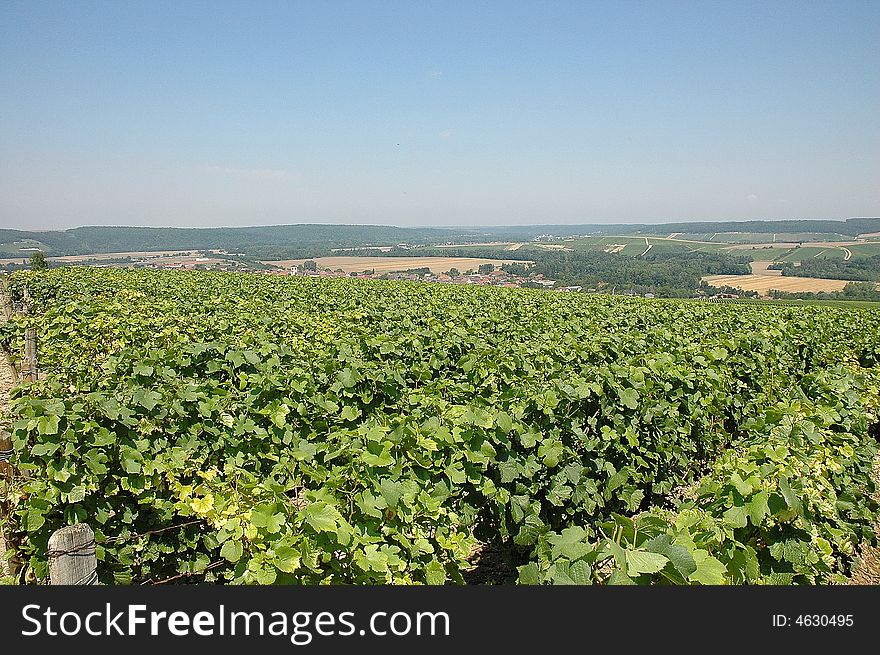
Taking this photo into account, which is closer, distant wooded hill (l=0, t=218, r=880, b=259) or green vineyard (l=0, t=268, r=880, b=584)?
green vineyard (l=0, t=268, r=880, b=584)

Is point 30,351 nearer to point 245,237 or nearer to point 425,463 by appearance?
point 425,463

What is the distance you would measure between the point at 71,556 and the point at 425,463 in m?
1.65

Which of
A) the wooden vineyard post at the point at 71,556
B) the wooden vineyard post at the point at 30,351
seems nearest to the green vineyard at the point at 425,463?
the wooden vineyard post at the point at 71,556

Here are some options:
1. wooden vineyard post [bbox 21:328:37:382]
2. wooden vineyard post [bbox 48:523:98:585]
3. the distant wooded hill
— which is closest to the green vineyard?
wooden vineyard post [bbox 48:523:98:585]

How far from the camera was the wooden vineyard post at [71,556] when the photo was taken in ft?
7.65

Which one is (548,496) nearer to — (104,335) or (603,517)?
(603,517)

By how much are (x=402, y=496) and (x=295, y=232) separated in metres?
178

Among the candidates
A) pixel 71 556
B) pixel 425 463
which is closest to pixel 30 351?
pixel 71 556

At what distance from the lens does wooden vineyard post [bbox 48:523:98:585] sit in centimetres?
233

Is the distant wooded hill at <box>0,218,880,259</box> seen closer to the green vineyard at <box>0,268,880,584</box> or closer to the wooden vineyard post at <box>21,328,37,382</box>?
the wooden vineyard post at <box>21,328,37,382</box>

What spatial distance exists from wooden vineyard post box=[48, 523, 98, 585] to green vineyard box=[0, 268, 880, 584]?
453 mm

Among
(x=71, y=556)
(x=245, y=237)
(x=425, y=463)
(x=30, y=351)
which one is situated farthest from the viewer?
(x=245, y=237)

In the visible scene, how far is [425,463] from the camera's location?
314 cm

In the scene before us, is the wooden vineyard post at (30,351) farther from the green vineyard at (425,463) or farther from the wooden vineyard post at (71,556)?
the wooden vineyard post at (71,556)
